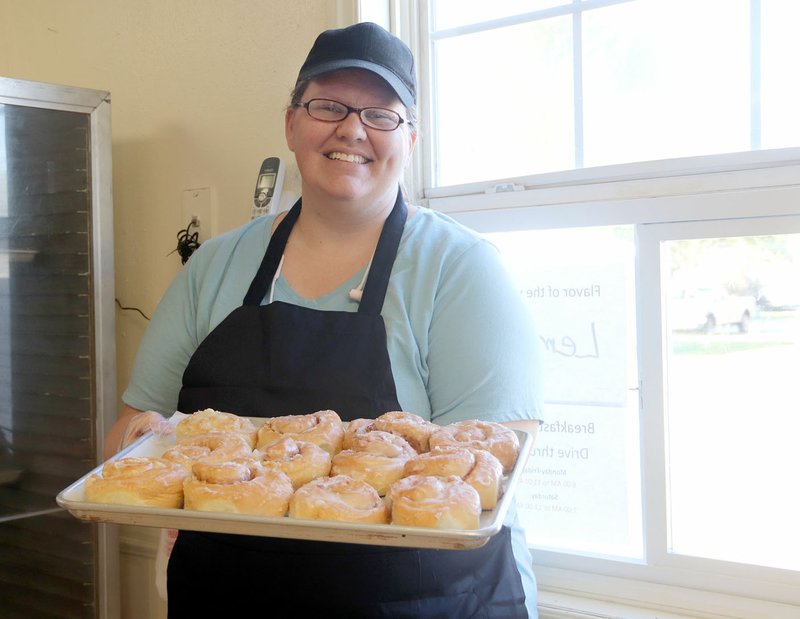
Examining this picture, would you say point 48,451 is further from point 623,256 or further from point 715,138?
point 715,138

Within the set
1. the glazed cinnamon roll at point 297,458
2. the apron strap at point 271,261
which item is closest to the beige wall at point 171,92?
the apron strap at point 271,261

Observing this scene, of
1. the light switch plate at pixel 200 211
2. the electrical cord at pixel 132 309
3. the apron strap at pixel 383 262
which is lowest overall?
the electrical cord at pixel 132 309

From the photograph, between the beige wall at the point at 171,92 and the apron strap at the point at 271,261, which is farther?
the beige wall at the point at 171,92

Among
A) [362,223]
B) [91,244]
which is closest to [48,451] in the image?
[91,244]

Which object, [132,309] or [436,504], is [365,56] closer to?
[436,504]

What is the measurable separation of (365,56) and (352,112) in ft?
0.36

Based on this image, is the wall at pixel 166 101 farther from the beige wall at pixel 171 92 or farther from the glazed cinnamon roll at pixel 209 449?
the glazed cinnamon roll at pixel 209 449

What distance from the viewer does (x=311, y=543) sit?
1213 millimetres

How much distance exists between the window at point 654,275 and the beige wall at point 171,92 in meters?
0.56

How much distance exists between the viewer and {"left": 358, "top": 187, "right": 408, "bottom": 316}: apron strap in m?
1.44

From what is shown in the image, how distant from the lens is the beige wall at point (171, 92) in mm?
2123

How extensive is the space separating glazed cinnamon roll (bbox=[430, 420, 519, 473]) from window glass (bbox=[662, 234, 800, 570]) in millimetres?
787

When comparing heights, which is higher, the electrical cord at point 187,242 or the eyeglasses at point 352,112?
the eyeglasses at point 352,112

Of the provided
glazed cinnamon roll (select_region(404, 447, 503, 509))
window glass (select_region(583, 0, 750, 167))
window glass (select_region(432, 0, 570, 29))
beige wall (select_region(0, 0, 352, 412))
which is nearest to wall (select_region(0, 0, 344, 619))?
beige wall (select_region(0, 0, 352, 412))
